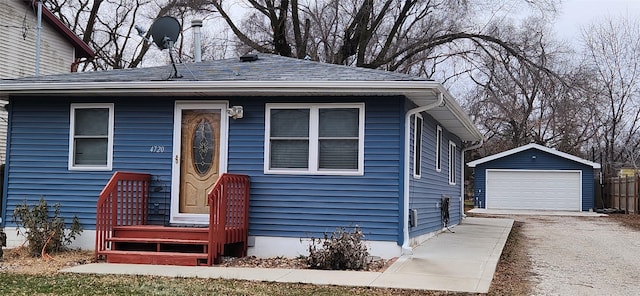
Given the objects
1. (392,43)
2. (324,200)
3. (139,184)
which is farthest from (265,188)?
(392,43)

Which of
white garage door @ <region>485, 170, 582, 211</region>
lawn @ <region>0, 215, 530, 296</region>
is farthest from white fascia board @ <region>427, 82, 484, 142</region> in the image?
white garage door @ <region>485, 170, 582, 211</region>

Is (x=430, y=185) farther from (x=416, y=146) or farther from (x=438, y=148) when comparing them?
(x=416, y=146)

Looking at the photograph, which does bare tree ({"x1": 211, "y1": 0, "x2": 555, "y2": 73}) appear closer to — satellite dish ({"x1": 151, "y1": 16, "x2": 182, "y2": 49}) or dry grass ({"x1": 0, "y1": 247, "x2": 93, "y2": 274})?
satellite dish ({"x1": 151, "y1": 16, "x2": 182, "y2": 49})

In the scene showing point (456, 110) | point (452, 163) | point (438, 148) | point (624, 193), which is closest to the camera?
point (456, 110)

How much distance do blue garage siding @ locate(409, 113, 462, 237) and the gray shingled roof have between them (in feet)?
4.39

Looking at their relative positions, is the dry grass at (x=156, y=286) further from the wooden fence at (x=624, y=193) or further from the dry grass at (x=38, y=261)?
the wooden fence at (x=624, y=193)

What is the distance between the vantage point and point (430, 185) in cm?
1297

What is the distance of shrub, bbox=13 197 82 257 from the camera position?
9.94 meters

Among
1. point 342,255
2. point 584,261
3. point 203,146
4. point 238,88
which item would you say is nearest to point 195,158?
point 203,146

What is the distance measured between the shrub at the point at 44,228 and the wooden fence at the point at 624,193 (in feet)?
72.8

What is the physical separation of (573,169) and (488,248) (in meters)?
21.6

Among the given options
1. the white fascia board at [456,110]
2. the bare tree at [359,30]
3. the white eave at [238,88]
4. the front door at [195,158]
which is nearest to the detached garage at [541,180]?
the bare tree at [359,30]

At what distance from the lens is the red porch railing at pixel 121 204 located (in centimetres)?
937

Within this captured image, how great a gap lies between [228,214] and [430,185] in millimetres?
4790
